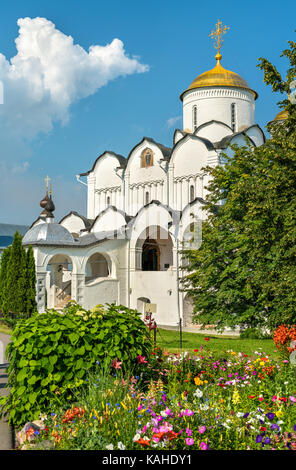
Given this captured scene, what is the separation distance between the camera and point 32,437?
4.20 meters

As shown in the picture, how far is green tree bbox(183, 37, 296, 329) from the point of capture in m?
11.0

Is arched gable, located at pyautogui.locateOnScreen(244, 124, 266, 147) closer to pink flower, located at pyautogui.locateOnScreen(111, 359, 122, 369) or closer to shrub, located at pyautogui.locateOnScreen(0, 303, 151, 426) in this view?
shrub, located at pyautogui.locateOnScreen(0, 303, 151, 426)

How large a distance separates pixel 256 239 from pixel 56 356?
26.1ft

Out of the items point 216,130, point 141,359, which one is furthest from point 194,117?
point 141,359

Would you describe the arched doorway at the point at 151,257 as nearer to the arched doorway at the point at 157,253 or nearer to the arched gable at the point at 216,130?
the arched doorway at the point at 157,253

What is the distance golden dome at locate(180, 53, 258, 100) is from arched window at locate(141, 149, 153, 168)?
4097 mm

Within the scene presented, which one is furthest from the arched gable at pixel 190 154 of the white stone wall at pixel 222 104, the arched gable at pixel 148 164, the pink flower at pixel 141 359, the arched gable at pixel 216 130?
the pink flower at pixel 141 359

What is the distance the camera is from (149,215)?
22.9 metres

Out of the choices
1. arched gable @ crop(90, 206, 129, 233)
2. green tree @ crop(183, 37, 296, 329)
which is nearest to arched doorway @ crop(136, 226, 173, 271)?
arched gable @ crop(90, 206, 129, 233)

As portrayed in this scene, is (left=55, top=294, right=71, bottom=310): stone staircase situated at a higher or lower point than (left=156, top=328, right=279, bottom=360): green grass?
higher

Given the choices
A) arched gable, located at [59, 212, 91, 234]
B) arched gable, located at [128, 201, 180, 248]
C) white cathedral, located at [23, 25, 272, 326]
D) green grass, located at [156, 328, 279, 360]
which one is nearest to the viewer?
green grass, located at [156, 328, 279, 360]

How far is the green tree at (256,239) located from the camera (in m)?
11.0

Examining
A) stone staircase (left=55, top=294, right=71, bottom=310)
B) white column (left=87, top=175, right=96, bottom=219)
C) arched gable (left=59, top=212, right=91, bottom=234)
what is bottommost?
stone staircase (left=55, top=294, right=71, bottom=310)
